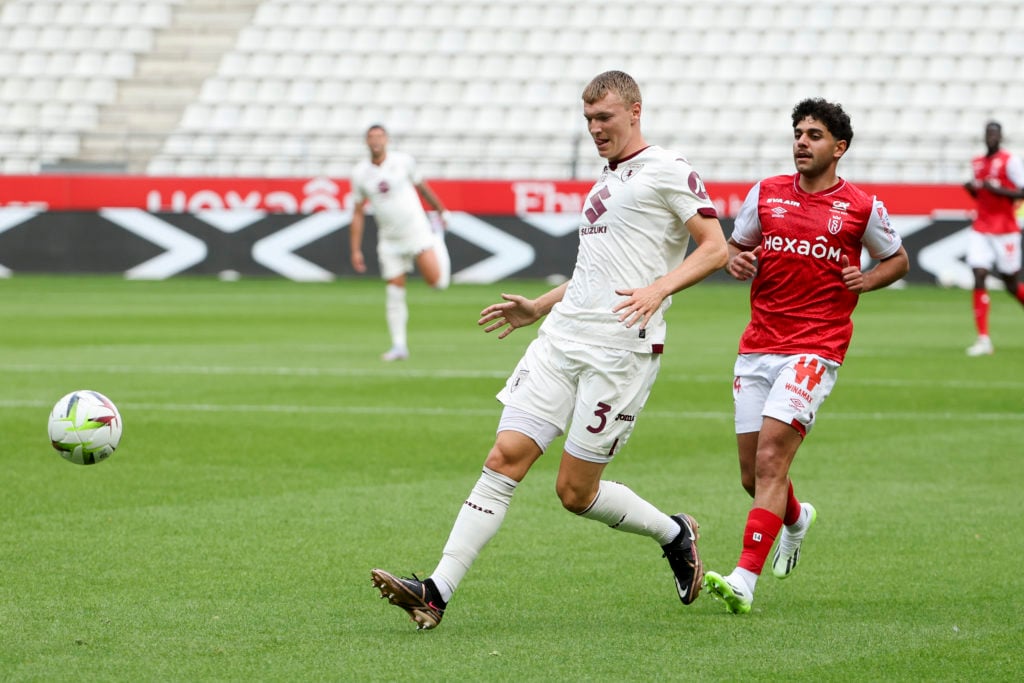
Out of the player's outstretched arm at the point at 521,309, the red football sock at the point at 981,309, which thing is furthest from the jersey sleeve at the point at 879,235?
the red football sock at the point at 981,309

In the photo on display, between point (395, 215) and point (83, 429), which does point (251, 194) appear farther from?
point (83, 429)

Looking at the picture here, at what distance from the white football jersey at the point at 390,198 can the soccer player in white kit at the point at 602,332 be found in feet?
38.2

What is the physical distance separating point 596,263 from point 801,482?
12.9 ft

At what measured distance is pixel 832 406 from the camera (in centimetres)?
1345

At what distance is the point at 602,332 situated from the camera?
6.19 metres

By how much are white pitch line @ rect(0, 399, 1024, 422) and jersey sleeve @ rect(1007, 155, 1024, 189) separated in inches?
204

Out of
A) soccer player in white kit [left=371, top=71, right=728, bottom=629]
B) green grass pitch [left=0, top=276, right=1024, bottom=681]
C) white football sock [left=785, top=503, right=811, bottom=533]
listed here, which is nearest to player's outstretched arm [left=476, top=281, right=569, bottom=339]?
soccer player in white kit [left=371, top=71, right=728, bottom=629]

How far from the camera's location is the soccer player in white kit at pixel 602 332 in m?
6.12

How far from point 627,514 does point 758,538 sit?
21.4 inches

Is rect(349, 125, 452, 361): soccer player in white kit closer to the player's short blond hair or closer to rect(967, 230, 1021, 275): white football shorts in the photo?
rect(967, 230, 1021, 275): white football shorts

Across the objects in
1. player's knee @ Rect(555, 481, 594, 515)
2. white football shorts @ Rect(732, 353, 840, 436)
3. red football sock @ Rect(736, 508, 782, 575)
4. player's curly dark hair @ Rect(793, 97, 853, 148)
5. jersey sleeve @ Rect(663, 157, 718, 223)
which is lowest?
red football sock @ Rect(736, 508, 782, 575)

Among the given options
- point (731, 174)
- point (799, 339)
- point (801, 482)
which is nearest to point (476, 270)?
point (731, 174)

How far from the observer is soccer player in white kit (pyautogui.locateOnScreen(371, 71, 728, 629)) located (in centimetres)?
612

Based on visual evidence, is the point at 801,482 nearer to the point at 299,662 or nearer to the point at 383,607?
the point at 383,607
